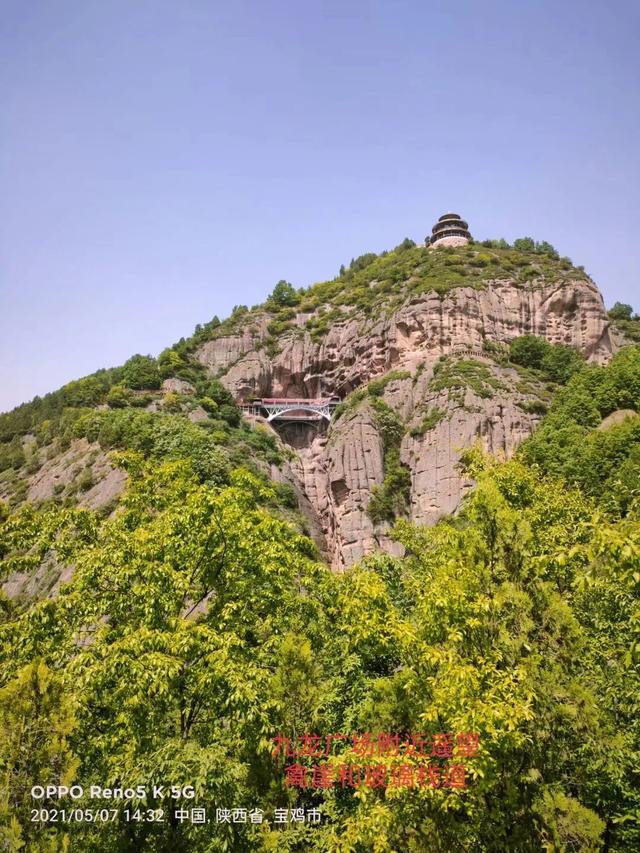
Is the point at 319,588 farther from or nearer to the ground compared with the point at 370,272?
nearer to the ground

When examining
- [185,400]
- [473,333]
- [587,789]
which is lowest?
[587,789]

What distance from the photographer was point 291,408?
200ft

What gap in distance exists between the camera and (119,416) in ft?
150

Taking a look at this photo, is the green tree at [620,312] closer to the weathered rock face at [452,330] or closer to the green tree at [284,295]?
the weathered rock face at [452,330]

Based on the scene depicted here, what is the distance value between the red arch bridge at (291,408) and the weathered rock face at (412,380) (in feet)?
5.16

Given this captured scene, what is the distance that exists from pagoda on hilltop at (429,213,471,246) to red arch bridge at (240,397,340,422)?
3364cm

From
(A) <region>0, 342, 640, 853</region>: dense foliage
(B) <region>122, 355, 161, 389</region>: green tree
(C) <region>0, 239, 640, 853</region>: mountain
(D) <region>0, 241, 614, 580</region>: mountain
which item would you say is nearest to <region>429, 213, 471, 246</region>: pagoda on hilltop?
(D) <region>0, 241, 614, 580</region>: mountain

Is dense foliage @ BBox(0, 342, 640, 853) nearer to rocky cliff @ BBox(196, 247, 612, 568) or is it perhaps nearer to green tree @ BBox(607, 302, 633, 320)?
rocky cliff @ BBox(196, 247, 612, 568)

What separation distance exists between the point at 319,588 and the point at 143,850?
225 inches

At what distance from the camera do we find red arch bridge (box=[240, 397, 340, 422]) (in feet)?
199

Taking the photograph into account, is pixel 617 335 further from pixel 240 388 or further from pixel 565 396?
pixel 240 388

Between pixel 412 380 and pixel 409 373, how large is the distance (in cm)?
118

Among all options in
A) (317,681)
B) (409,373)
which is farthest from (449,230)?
(317,681)

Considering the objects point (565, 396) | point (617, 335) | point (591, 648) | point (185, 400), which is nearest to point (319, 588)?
point (591, 648)
